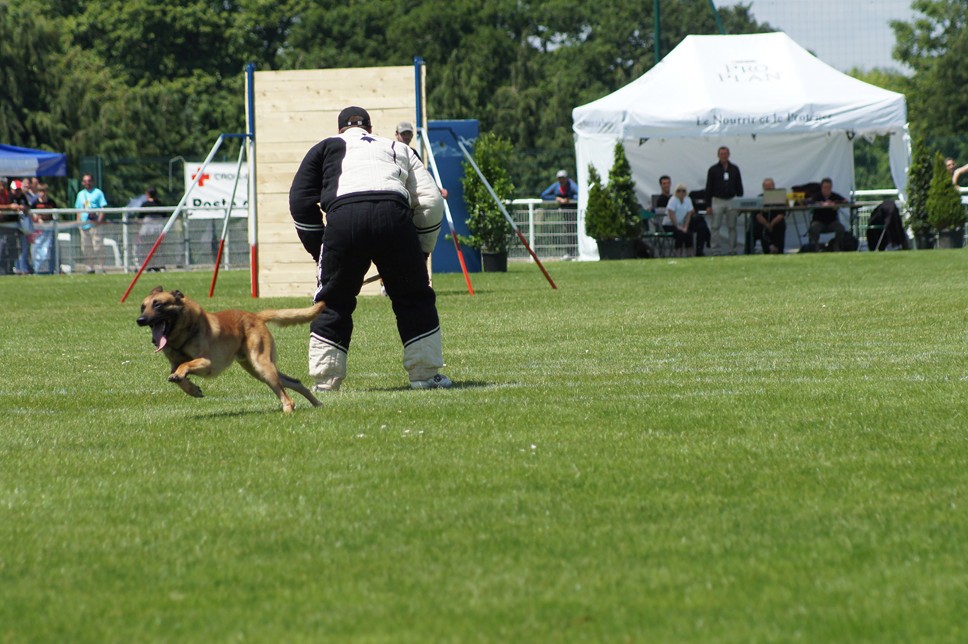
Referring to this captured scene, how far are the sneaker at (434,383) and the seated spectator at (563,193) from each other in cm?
2107

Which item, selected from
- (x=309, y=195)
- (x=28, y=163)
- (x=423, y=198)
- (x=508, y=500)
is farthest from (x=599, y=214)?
(x=508, y=500)

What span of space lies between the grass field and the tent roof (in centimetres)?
1682

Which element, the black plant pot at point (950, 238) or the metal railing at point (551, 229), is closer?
the black plant pot at point (950, 238)

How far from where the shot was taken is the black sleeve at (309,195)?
375 inches

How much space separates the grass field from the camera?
4.26m

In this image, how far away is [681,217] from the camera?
29328 mm

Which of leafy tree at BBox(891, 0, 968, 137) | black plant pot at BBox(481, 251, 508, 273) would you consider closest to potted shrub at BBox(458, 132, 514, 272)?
black plant pot at BBox(481, 251, 508, 273)

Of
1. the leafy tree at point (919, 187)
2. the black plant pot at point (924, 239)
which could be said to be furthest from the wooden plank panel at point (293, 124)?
the black plant pot at point (924, 239)

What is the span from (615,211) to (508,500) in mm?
22747

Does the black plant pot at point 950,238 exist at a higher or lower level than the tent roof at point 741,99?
lower

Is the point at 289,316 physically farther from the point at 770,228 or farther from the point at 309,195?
the point at 770,228

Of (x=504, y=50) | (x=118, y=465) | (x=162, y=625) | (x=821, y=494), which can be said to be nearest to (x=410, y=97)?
(x=118, y=465)

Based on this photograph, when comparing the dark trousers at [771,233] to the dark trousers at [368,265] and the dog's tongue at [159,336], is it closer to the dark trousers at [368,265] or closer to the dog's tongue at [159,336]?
the dark trousers at [368,265]

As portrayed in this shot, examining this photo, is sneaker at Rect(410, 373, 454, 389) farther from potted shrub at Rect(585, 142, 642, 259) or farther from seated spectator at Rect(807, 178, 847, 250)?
seated spectator at Rect(807, 178, 847, 250)
